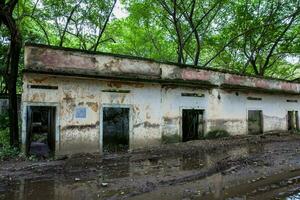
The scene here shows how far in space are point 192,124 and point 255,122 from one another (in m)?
4.35

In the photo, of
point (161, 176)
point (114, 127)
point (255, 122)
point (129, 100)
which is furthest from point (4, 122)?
point (255, 122)

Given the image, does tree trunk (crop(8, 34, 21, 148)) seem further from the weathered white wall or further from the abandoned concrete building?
the weathered white wall

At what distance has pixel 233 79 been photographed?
50.4 ft

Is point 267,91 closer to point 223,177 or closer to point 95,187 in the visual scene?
point 223,177

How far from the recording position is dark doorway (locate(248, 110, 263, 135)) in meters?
16.5

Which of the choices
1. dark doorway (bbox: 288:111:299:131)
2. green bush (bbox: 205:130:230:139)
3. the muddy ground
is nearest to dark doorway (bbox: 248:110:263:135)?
green bush (bbox: 205:130:230:139)

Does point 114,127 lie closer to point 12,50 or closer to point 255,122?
point 12,50

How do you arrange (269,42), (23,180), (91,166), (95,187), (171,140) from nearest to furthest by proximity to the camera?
(95,187)
(23,180)
(91,166)
(171,140)
(269,42)

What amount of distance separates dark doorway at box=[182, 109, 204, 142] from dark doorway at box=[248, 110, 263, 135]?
3.67 m

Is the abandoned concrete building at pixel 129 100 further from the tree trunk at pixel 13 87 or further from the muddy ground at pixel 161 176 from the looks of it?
the muddy ground at pixel 161 176

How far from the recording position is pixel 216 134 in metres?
14.3

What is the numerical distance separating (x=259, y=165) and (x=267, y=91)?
8.40 m

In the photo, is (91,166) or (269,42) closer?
(91,166)

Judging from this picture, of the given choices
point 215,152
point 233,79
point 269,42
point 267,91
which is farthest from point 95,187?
point 269,42
